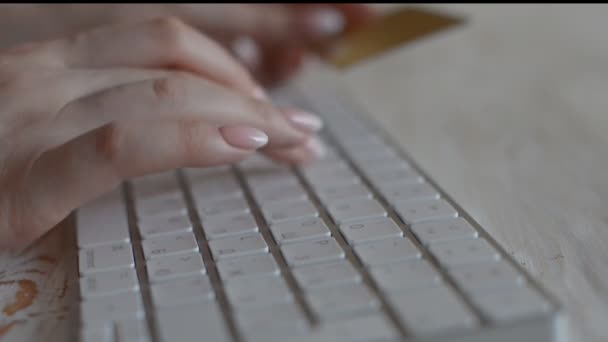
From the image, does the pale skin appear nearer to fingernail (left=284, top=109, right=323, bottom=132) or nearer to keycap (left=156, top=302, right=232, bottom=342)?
fingernail (left=284, top=109, right=323, bottom=132)

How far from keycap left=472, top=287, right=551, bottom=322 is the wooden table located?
43mm

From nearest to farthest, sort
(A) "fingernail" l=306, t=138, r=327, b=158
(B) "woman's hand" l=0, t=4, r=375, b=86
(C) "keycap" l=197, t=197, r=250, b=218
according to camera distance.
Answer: (C) "keycap" l=197, t=197, r=250, b=218
(A) "fingernail" l=306, t=138, r=327, b=158
(B) "woman's hand" l=0, t=4, r=375, b=86

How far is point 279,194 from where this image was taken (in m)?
0.66

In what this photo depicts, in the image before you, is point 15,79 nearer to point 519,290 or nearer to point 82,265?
point 82,265

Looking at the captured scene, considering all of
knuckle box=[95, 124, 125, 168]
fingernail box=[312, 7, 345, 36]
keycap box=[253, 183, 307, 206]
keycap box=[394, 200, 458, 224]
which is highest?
fingernail box=[312, 7, 345, 36]

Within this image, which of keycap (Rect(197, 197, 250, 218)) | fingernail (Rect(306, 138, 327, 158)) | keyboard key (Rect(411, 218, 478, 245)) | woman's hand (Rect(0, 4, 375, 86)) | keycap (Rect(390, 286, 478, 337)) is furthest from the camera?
woman's hand (Rect(0, 4, 375, 86))

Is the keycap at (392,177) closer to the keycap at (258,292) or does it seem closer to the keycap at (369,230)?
the keycap at (369,230)

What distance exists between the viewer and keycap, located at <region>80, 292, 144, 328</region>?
0.47 meters

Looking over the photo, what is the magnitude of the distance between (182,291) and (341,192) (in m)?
0.20

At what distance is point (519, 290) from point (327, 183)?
26cm

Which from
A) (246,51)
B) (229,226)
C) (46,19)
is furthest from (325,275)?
(46,19)

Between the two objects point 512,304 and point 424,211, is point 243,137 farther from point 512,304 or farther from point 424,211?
point 512,304

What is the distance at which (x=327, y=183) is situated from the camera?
0.68 meters

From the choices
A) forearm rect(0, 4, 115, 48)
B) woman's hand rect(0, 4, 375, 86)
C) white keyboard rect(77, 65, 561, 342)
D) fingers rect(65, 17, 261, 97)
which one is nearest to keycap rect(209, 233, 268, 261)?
white keyboard rect(77, 65, 561, 342)
